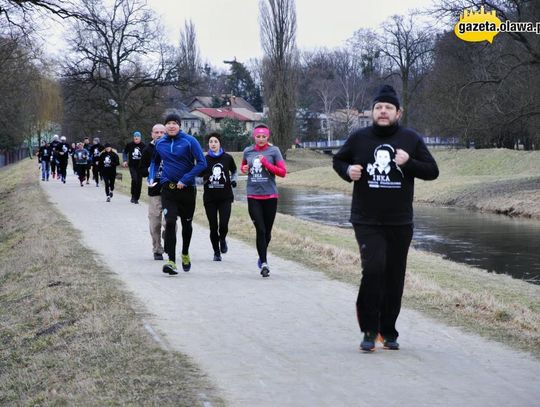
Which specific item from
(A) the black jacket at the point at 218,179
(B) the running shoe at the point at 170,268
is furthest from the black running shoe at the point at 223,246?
(B) the running shoe at the point at 170,268

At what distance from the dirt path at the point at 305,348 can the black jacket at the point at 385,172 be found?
3.79 feet

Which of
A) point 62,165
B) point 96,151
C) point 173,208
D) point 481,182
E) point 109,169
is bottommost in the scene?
point 481,182

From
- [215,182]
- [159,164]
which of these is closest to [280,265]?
[215,182]

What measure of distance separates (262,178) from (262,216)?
1.70 feet

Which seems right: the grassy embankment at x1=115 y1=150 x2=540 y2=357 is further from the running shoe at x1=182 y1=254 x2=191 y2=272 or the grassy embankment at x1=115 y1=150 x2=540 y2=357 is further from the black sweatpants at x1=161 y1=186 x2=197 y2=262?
the black sweatpants at x1=161 y1=186 x2=197 y2=262

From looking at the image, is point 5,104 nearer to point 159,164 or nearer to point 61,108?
point 159,164

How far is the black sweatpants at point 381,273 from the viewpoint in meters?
7.78

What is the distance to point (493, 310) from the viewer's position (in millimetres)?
10578

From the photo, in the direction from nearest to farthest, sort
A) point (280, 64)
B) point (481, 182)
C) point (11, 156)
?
point (481, 182)
point (280, 64)
point (11, 156)

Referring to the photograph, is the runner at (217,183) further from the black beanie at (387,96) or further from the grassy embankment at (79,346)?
the black beanie at (387,96)

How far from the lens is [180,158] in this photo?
1259 cm

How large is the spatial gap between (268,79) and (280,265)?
213ft

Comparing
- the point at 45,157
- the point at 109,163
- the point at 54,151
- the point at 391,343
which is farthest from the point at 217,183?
the point at 45,157

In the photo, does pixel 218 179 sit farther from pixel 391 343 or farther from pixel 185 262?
pixel 391 343
